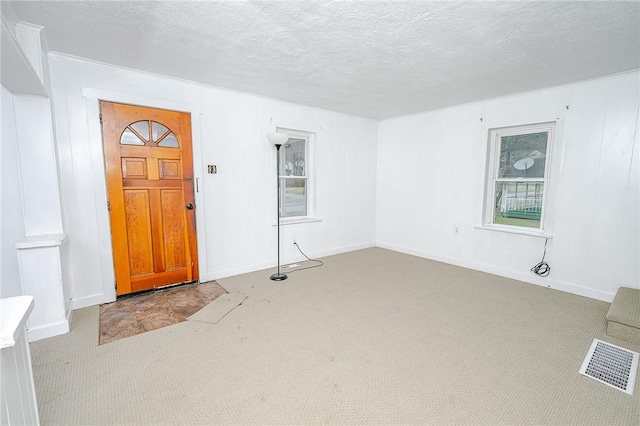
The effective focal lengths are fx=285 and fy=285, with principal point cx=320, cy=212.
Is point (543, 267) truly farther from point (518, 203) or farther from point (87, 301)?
point (87, 301)

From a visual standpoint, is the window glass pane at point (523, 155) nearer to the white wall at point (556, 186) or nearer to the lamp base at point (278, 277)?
the white wall at point (556, 186)

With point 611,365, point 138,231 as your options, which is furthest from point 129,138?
point 611,365

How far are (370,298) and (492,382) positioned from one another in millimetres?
1448

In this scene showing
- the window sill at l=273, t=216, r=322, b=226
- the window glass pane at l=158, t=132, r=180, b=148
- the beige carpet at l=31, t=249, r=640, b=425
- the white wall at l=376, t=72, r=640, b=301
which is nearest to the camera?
the beige carpet at l=31, t=249, r=640, b=425

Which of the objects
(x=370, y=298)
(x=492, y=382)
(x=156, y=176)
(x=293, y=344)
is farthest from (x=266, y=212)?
(x=492, y=382)

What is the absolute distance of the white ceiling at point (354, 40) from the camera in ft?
6.43

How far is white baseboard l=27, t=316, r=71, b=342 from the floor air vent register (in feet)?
13.3

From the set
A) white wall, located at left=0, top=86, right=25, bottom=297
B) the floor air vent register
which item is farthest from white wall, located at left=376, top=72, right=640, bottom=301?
white wall, located at left=0, top=86, right=25, bottom=297

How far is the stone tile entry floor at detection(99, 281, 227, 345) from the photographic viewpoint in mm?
2549

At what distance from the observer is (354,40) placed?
237 cm

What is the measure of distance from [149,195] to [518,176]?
4.72m

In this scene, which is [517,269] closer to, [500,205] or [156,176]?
[500,205]

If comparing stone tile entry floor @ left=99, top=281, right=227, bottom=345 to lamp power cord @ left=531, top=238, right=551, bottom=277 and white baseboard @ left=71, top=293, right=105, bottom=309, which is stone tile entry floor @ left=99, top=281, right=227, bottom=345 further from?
lamp power cord @ left=531, top=238, right=551, bottom=277

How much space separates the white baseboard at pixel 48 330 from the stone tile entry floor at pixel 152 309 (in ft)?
0.85
